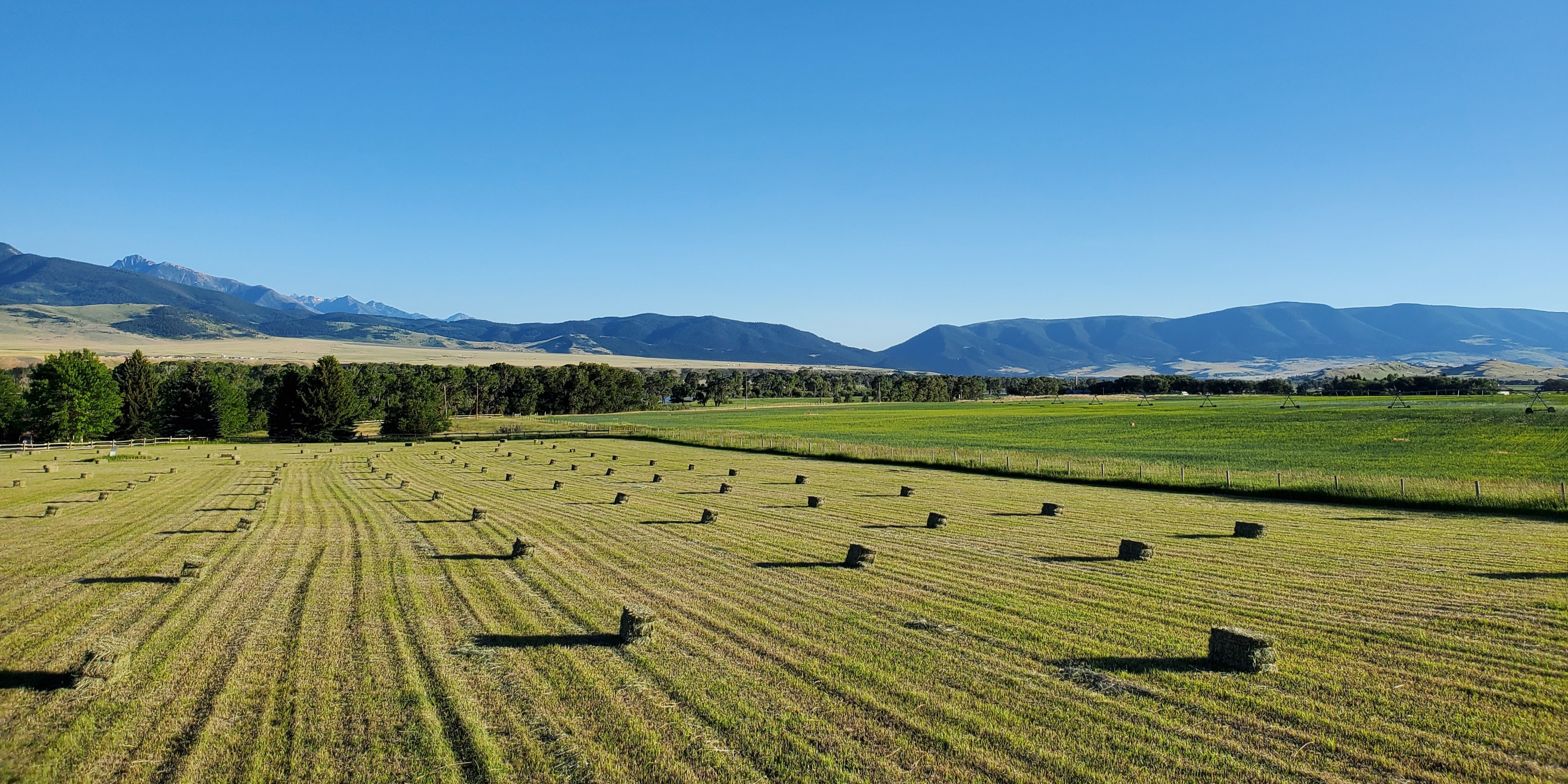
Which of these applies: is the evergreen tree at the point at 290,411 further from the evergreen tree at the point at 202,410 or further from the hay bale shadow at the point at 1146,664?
the hay bale shadow at the point at 1146,664

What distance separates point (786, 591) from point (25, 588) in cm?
1523

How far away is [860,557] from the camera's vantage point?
1870cm

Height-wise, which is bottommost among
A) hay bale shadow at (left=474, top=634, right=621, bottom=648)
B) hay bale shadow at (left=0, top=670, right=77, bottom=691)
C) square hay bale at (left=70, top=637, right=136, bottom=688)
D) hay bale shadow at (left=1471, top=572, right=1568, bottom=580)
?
hay bale shadow at (left=474, top=634, right=621, bottom=648)

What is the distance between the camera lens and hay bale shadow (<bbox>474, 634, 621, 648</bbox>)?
1292 centimetres

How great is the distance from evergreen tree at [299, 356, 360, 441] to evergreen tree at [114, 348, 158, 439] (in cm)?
2117

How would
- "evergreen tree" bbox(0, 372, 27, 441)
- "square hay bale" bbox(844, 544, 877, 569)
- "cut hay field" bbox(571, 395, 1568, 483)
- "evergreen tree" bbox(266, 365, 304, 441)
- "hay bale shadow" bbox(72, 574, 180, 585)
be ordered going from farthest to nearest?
"evergreen tree" bbox(266, 365, 304, 441) → "evergreen tree" bbox(0, 372, 27, 441) → "cut hay field" bbox(571, 395, 1568, 483) → "square hay bale" bbox(844, 544, 877, 569) → "hay bale shadow" bbox(72, 574, 180, 585)

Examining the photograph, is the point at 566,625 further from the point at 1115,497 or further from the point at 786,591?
the point at 1115,497

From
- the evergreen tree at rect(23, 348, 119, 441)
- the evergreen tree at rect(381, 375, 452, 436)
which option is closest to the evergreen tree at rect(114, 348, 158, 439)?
the evergreen tree at rect(23, 348, 119, 441)

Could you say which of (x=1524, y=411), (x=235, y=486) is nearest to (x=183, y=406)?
(x=235, y=486)

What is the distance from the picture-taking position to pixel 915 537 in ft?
76.0

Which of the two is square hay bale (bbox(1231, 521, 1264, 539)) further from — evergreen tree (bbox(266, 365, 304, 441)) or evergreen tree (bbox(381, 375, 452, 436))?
evergreen tree (bbox(266, 365, 304, 441))

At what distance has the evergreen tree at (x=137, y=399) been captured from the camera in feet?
350

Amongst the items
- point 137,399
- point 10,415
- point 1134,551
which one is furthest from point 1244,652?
point 137,399

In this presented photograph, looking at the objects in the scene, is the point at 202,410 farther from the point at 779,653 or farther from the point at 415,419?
the point at 779,653
